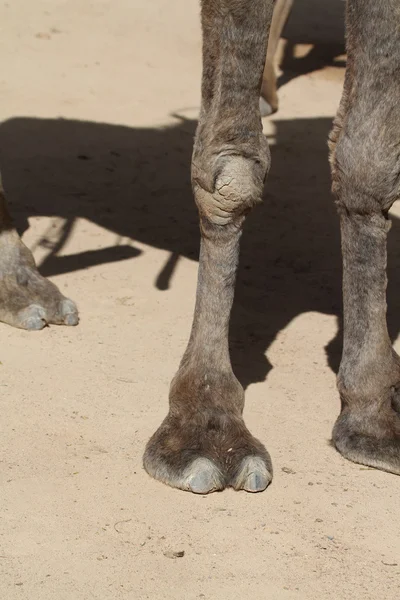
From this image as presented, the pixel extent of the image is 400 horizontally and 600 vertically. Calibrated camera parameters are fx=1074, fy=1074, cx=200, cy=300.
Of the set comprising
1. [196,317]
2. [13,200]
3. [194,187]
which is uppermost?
[194,187]

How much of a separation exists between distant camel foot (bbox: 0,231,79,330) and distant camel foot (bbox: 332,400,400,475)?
1370mm

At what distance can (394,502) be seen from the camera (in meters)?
3.28

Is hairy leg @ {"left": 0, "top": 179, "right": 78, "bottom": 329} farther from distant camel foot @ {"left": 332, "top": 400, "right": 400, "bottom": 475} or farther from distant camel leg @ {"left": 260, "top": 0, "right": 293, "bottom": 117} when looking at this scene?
distant camel leg @ {"left": 260, "top": 0, "right": 293, "bottom": 117}

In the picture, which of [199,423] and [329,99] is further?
[329,99]

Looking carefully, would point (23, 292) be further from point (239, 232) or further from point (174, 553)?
→ point (174, 553)

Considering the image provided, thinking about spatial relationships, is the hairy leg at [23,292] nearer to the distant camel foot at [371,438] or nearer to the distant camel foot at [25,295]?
the distant camel foot at [25,295]

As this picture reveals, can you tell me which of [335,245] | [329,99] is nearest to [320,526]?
[335,245]

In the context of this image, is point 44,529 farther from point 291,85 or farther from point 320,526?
point 291,85

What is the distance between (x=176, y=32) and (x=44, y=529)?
6.96 m

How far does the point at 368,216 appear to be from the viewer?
3.48 metres

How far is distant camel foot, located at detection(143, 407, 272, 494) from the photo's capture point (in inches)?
128

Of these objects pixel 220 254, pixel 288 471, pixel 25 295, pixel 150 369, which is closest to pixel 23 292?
pixel 25 295

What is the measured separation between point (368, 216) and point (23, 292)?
1.64 m

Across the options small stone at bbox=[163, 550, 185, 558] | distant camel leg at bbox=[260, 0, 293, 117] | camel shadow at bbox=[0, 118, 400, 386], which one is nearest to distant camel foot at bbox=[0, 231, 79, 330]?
camel shadow at bbox=[0, 118, 400, 386]
